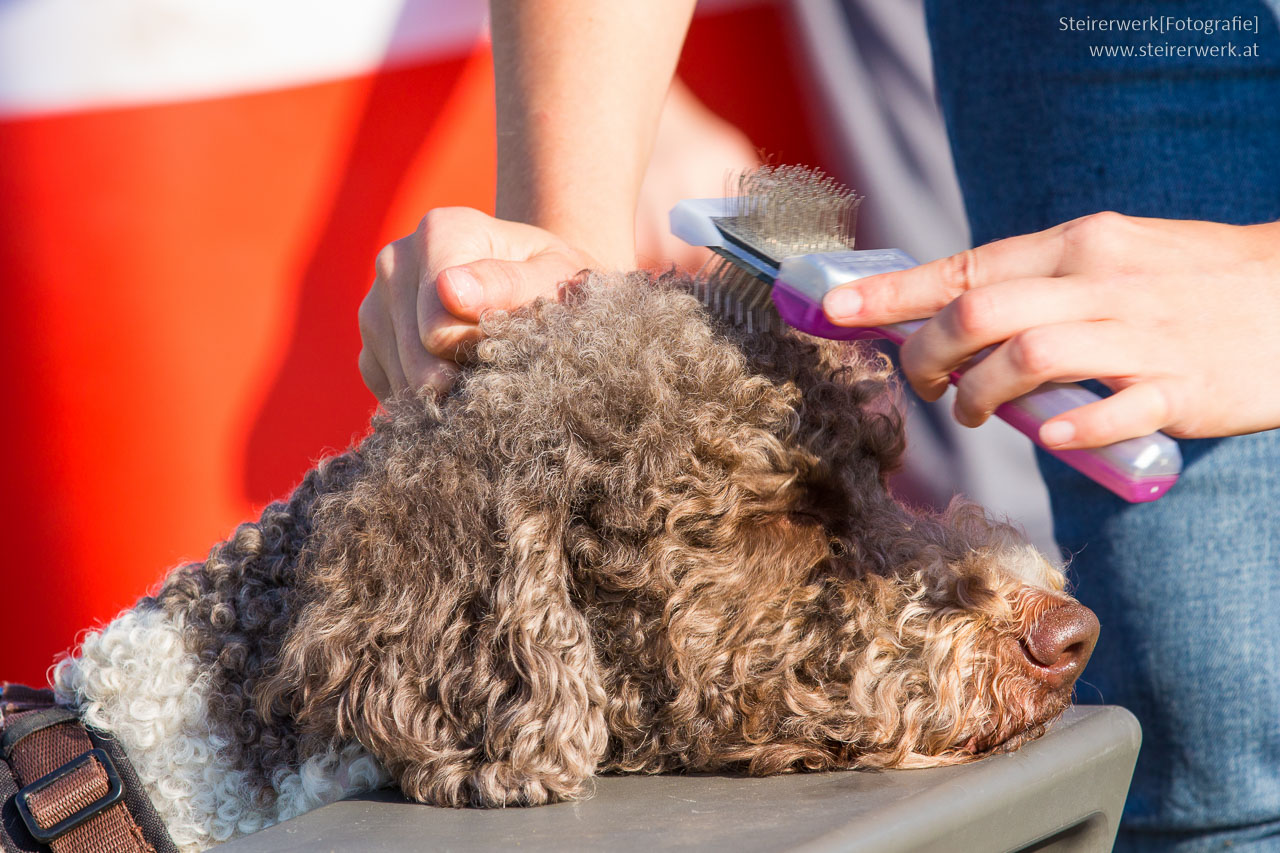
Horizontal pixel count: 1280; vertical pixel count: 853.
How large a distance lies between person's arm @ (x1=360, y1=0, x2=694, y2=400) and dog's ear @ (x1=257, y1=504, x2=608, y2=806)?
19.6 inches

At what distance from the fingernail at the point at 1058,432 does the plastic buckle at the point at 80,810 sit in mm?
1215

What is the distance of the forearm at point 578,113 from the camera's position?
2100 millimetres

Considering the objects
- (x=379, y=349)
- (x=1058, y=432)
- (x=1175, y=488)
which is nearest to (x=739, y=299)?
(x=1058, y=432)

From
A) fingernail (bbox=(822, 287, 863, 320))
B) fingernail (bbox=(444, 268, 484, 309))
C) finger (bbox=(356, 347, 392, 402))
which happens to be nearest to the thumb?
fingernail (bbox=(444, 268, 484, 309))

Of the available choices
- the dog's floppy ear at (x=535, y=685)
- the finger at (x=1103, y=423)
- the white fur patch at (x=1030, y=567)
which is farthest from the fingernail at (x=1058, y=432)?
the dog's floppy ear at (x=535, y=685)

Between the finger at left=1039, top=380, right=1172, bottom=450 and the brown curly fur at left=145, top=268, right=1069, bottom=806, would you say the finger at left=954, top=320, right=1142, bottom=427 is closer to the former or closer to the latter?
the finger at left=1039, top=380, right=1172, bottom=450

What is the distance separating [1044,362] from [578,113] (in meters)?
1.26

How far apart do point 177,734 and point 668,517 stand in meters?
0.76

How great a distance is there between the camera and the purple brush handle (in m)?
1.09

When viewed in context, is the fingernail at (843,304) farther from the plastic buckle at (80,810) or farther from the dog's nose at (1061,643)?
the plastic buckle at (80,810)

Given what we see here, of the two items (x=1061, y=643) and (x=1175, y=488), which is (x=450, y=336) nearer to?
(x=1061, y=643)

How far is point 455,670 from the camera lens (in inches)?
54.6

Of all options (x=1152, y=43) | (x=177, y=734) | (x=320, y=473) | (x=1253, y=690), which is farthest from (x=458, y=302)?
(x=1253, y=690)

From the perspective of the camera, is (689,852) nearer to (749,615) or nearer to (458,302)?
(749,615)
